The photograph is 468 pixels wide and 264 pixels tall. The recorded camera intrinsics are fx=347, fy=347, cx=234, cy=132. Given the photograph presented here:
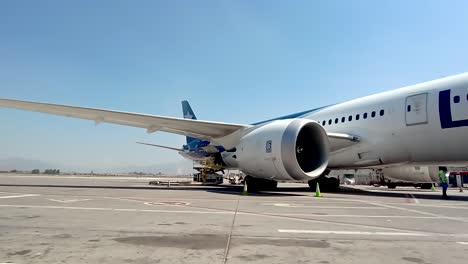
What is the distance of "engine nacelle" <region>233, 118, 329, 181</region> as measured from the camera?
1149 cm

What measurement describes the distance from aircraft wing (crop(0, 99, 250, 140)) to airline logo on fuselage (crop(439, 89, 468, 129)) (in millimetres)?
6939

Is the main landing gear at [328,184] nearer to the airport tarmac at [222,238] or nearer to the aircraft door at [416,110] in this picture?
the aircraft door at [416,110]

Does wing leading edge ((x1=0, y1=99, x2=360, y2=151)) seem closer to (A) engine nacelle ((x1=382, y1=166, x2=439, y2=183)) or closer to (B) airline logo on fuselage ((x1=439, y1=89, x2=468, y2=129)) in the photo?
(B) airline logo on fuselage ((x1=439, y1=89, x2=468, y2=129))

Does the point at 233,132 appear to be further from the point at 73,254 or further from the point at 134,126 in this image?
the point at 73,254

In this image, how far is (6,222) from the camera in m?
4.96

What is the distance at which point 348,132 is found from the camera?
47.6 feet

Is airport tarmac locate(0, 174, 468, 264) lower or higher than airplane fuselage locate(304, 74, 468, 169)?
Result: lower

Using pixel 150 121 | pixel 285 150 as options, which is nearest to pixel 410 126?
pixel 285 150

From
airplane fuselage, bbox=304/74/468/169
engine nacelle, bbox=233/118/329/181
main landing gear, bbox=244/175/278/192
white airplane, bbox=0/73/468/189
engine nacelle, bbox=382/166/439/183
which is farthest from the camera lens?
engine nacelle, bbox=382/166/439/183

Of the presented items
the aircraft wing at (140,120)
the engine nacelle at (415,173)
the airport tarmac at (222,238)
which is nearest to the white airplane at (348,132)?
the aircraft wing at (140,120)

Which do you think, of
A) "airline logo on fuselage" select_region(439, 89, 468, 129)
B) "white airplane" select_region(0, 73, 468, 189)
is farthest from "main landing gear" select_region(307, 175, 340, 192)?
"airline logo on fuselage" select_region(439, 89, 468, 129)

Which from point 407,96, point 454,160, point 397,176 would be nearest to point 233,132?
point 407,96

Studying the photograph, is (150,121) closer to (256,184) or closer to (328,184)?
(256,184)

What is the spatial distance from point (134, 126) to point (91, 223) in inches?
425
